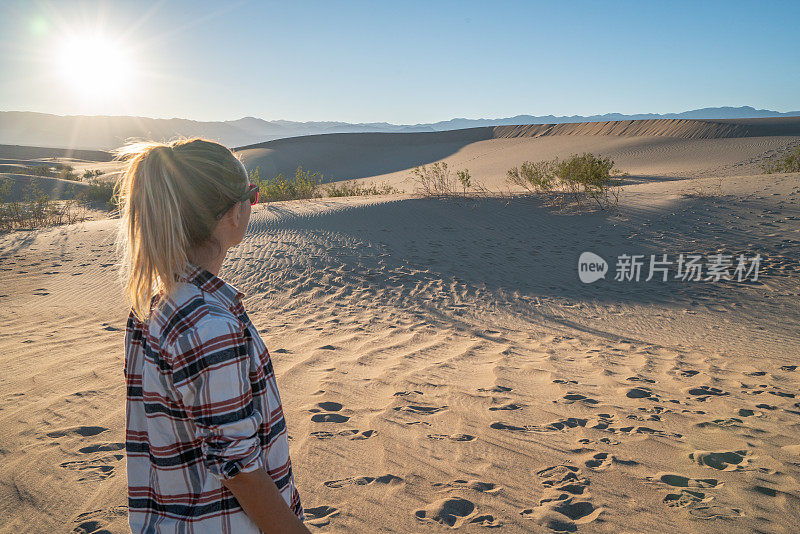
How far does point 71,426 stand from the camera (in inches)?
125

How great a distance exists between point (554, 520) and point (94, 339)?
186 inches

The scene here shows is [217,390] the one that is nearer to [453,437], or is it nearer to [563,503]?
[563,503]

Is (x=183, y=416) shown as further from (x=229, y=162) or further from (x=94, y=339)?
(x=94, y=339)

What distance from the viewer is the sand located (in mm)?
2436

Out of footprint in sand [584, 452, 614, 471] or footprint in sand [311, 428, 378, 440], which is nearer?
footprint in sand [584, 452, 614, 471]

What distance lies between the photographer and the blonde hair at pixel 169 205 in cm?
100

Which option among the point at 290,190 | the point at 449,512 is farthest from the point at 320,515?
→ the point at 290,190

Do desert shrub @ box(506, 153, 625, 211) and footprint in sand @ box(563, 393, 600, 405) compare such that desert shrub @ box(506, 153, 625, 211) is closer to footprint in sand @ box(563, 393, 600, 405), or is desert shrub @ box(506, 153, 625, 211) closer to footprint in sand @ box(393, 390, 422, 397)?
footprint in sand @ box(563, 393, 600, 405)

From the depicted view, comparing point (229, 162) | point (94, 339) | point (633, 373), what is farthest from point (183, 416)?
point (94, 339)

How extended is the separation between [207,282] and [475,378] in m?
3.21

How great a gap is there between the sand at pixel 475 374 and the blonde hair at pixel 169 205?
1.70m

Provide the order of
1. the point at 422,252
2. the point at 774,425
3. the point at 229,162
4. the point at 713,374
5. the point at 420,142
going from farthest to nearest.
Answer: the point at 420,142 < the point at 422,252 < the point at 713,374 < the point at 774,425 < the point at 229,162

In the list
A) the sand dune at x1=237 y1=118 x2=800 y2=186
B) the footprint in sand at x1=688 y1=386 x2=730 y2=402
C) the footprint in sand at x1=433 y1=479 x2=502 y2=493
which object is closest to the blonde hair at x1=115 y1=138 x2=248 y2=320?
the footprint in sand at x1=433 y1=479 x2=502 y2=493

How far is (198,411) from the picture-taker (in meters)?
0.92
